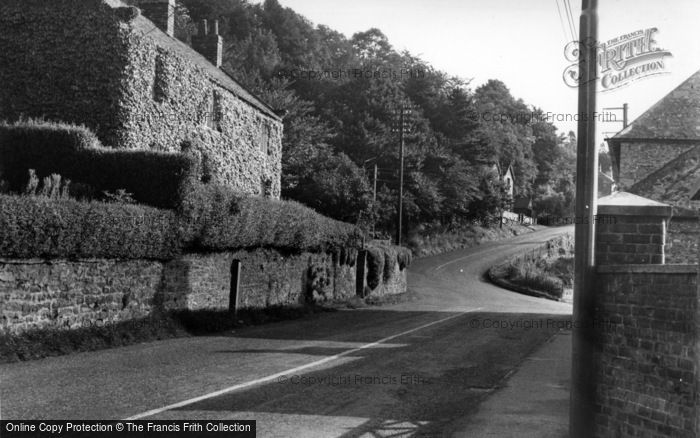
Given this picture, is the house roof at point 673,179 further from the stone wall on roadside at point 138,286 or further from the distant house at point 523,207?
the distant house at point 523,207

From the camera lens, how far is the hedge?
687 inches

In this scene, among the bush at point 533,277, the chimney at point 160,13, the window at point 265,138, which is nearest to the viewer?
the chimney at point 160,13

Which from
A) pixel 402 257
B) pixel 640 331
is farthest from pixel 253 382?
pixel 402 257

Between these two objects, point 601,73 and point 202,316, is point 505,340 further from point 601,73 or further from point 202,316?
point 601,73

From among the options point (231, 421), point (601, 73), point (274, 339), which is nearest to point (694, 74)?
point (274, 339)

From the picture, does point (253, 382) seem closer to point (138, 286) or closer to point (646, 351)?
point (646, 351)

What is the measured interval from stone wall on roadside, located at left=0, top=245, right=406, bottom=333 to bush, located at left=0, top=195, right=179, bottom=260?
264 millimetres

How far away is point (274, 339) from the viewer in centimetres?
1570

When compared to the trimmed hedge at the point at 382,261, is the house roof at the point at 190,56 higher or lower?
higher

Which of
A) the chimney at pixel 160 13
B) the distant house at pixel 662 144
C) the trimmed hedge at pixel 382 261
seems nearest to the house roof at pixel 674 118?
the distant house at pixel 662 144

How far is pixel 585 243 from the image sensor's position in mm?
7055

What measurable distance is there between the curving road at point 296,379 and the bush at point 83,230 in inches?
84.5

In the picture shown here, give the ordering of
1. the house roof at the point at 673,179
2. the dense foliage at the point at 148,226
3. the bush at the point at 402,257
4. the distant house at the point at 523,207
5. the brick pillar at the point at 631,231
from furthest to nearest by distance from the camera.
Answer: the distant house at the point at 523,207, the bush at the point at 402,257, the house roof at the point at 673,179, the dense foliage at the point at 148,226, the brick pillar at the point at 631,231

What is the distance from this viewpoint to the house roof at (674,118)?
33.6m
